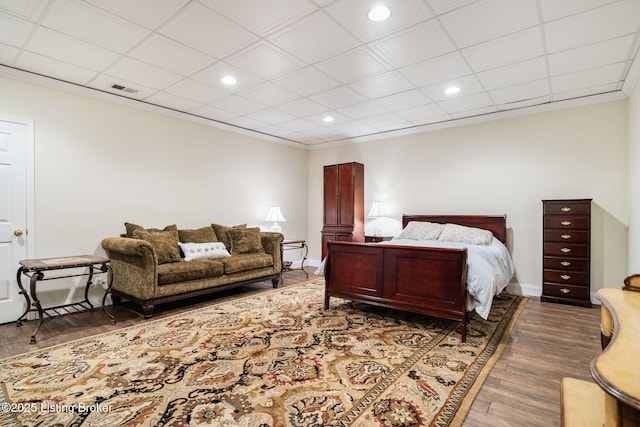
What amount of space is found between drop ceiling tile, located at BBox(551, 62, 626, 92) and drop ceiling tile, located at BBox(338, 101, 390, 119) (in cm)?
207

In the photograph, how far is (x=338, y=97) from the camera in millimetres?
4234

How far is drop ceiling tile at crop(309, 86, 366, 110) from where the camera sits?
4.03 m

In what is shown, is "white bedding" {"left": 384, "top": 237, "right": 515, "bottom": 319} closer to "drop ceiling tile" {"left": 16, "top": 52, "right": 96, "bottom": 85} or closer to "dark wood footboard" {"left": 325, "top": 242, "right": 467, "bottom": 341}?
"dark wood footboard" {"left": 325, "top": 242, "right": 467, "bottom": 341}

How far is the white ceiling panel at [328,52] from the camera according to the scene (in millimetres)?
2422

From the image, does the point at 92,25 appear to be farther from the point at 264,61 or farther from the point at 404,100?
the point at 404,100

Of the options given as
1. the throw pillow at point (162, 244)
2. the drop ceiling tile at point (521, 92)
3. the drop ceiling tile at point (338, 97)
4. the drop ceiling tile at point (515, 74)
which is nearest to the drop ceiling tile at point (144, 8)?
the drop ceiling tile at point (338, 97)

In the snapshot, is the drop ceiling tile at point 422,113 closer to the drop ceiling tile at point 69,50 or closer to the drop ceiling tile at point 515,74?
the drop ceiling tile at point 515,74

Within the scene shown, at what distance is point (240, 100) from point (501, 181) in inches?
161

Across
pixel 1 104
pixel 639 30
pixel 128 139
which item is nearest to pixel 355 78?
pixel 639 30

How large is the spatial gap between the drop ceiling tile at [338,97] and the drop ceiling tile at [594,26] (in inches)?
81.1

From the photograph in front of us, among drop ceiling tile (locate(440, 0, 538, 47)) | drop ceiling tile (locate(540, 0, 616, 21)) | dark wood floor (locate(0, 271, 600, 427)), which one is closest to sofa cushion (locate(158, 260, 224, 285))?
dark wood floor (locate(0, 271, 600, 427))

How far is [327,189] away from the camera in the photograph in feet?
21.7

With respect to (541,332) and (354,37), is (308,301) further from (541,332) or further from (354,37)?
(354,37)

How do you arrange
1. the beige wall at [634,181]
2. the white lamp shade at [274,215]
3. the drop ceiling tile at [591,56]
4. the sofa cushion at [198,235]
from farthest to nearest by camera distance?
the white lamp shade at [274,215], the sofa cushion at [198,235], the beige wall at [634,181], the drop ceiling tile at [591,56]
